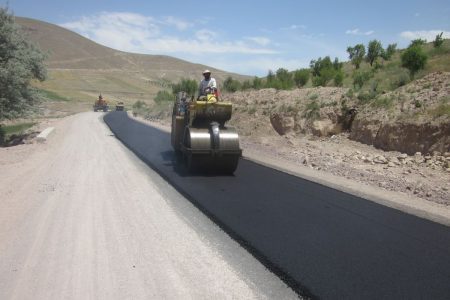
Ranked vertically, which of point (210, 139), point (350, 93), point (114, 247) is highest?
point (350, 93)

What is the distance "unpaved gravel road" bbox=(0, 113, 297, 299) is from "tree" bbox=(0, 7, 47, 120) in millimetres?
10821

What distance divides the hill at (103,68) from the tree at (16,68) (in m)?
56.7

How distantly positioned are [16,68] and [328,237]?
1728 centimetres

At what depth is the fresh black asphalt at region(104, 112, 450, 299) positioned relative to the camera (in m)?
4.33

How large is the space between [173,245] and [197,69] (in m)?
162

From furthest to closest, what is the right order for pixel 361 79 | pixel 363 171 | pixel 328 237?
pixel 361 79
pixel 363 171
pixel 328 237

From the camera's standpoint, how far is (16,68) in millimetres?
18391

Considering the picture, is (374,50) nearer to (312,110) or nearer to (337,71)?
(337,71)

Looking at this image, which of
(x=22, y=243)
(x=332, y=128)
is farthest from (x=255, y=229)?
(x=332, y=128)

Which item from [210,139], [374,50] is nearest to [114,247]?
[210,139]

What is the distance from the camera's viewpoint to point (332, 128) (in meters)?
17.7

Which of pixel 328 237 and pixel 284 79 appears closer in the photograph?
pixel 328 237

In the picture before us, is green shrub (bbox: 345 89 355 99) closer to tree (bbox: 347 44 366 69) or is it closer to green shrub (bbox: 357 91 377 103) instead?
green shrub (bbox: 357 91 377 103)

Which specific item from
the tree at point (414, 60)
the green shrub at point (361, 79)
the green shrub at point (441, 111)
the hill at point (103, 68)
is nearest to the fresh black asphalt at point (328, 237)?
the green shrub at point (441, 111)
